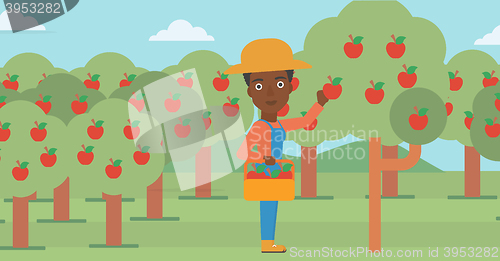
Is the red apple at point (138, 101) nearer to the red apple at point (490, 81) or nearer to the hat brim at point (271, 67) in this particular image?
the hat brim at point (271, 67)

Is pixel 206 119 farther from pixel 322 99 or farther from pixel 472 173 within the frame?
pixel 472 173

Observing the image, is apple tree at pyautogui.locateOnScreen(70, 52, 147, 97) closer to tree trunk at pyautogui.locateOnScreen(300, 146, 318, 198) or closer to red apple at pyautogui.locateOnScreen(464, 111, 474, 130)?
tree trunk at pyautogui.locateOnScreen(300, 146, 318, 198)

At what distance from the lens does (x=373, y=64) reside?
8430 millimetres

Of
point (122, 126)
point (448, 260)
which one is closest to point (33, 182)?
point (122, 126)

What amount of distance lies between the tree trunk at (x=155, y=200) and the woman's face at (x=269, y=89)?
2.66 m

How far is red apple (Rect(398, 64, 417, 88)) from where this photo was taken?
27.6 ft

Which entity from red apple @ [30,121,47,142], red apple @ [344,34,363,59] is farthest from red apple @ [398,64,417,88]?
red apple @ [30,121,47,142]

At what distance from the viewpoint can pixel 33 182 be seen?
866cm

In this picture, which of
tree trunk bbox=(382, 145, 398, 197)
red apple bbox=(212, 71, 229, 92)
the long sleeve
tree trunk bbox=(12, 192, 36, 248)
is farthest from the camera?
tree trunk bbox=(382, 145, 398, 197)

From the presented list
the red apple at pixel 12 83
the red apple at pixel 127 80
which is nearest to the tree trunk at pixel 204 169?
the red apple at pixel 127 80

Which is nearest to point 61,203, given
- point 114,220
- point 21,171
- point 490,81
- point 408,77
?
point 114,220

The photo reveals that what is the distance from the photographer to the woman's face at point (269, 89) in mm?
8125

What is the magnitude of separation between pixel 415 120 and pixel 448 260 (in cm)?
159

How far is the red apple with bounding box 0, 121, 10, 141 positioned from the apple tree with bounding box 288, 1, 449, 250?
3.44m
